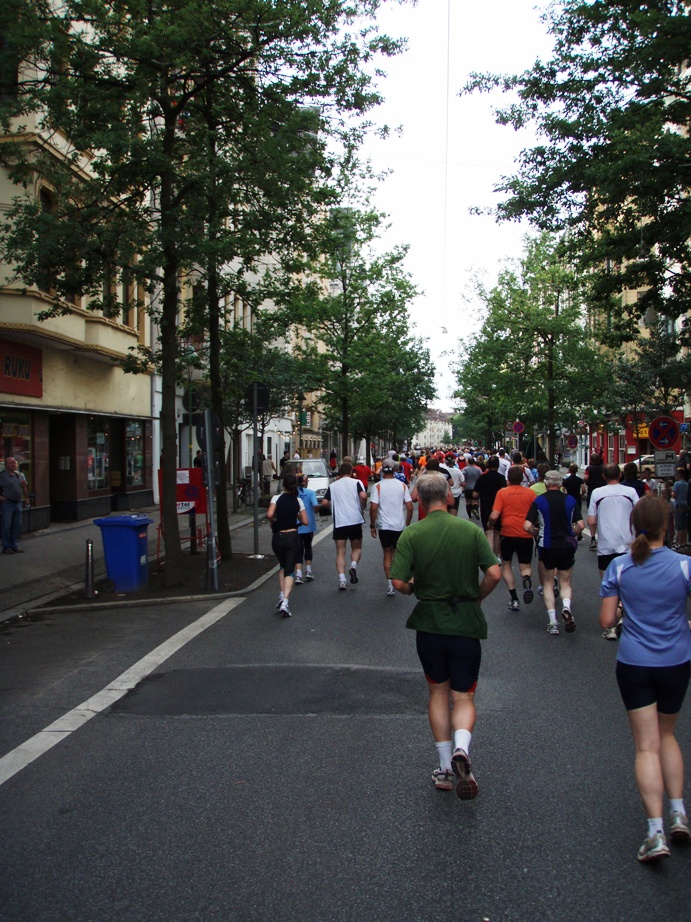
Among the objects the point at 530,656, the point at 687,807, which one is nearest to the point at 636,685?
the point at 687,807

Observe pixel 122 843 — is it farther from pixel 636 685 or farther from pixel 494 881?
pixel 636 685

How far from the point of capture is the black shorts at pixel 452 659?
4871 mm

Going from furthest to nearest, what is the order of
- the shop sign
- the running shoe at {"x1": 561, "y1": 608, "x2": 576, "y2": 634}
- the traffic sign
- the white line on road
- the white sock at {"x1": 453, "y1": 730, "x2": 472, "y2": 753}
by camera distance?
the shop sign < the traffic sign < the running shoe at {"x1": 561, "y1": 608, "x2": 576, "y2": 634} < the white line on road < the white sock at {"x1": 453, "y1": 730, "x2": 472, "y2": 753}

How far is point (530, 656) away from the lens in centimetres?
834

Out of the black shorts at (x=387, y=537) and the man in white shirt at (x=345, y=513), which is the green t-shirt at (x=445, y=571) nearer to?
the black shorts at (x=387, y=537)

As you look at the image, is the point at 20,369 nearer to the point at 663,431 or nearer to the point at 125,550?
the point at 125,550

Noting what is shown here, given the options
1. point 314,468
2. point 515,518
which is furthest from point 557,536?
point 314,468

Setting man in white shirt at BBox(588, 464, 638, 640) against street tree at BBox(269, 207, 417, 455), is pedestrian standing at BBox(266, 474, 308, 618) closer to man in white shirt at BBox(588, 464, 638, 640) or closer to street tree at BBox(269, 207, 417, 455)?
man in white shirt at BBox(588, 464, 638, 640)

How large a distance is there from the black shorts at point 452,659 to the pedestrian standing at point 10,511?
543 inches

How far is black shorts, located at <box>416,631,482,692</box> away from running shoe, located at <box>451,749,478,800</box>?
1.19 ft

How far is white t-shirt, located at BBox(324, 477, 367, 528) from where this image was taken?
1306 centimetres

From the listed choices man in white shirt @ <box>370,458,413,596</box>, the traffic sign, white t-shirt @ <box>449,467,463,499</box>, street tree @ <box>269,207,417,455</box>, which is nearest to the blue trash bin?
man in white shirt @ <box>370,458,413,596</box>

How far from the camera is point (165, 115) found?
13430 millimetres

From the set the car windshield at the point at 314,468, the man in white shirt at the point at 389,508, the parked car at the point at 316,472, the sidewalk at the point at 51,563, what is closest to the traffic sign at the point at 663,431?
the man in white shirt at the point at 389,508
